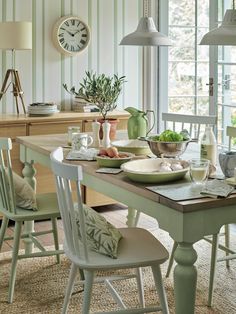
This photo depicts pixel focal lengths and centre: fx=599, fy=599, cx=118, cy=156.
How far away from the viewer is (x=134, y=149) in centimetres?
337

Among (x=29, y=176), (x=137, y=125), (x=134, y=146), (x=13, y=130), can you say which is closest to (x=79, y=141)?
(x=134, y=146)

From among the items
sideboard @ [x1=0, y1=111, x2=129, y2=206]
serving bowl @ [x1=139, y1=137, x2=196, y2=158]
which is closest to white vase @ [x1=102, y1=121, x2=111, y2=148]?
serving bowl @ [x1=139, y1=137, x2=196, y2=158]

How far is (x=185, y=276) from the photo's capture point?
2.40m

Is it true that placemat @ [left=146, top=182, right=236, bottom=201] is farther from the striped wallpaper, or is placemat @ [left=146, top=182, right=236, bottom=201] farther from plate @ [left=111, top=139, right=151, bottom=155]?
the striped wallpaper

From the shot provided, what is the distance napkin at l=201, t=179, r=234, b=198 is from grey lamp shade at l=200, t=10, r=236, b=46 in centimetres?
71

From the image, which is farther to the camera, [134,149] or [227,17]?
[134,149]

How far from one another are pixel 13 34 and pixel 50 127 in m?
0.80

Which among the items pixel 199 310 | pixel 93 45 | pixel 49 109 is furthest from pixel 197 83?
pixel 199 310

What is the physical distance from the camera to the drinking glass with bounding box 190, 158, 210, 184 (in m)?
2.60

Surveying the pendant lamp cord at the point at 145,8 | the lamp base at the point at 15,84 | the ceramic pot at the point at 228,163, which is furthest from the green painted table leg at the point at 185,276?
the pendant lamp cord at the point at 145,8

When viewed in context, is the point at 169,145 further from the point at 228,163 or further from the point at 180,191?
the point at 180,191

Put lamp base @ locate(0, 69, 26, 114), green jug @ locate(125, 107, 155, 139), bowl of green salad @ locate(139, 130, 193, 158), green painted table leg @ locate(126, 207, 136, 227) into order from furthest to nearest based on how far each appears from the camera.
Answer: lamp base @ locate(0, 69, 26, 114) < green painted table leg @ locate(126, 207, 136, 227) < green jug @ locate(125, 107, 155, 139) < bowl of green salad @ locate(139, 130, 193, 158)

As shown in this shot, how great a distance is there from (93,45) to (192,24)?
967 millimetres

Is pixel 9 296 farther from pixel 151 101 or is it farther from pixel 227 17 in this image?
pixel 151 101
